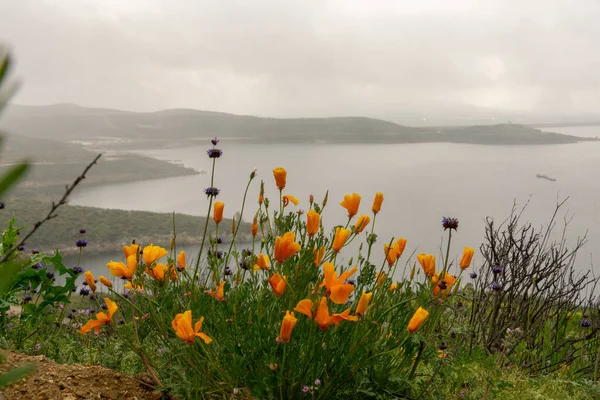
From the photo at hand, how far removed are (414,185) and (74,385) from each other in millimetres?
38728

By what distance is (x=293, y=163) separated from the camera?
160 feet

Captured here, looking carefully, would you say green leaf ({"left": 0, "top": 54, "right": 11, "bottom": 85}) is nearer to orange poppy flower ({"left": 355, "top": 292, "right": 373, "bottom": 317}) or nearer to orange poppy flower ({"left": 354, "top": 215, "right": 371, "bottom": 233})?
orange poppy flower ({"left": 355, "top": 292, "right": 373, "bottom": 317})

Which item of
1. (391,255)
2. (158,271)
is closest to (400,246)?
(391,255)

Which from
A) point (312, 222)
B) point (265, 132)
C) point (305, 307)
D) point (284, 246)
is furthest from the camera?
point (265, 132)

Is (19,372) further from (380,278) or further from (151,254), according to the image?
(380,278)

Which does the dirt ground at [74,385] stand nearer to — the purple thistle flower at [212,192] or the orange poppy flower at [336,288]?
the purple thistle flower at [212,192]

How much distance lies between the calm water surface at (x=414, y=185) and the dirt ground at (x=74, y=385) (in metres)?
11.4

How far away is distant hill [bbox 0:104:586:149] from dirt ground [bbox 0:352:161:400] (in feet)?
202

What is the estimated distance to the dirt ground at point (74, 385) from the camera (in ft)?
6.37

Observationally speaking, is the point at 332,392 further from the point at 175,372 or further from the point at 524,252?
the point at 524,252

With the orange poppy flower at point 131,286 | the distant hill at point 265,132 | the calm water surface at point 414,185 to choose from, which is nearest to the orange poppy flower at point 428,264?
the orange poppy flower at point 131,286

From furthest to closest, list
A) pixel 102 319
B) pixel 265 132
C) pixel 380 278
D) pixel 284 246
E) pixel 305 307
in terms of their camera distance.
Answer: pixel 265 132, pixel 380 278, pixel 102 319, pixel 284 246, pixel 305 307

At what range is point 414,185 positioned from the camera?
1553 inches

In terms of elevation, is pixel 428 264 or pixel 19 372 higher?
pixel 19 372
